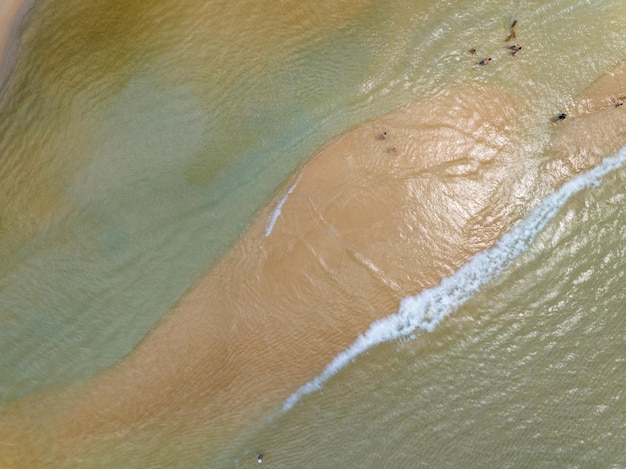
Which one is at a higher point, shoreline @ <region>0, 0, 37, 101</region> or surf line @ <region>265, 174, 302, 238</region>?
shoreline @ <region>0, 0, 37, 101</region>

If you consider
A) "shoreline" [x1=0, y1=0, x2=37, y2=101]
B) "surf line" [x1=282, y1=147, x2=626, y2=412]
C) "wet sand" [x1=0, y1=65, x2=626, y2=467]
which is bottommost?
"surf line" [x1=282, y1=147, x2=626, y2=412]

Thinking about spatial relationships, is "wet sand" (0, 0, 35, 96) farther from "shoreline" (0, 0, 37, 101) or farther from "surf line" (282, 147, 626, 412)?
"surf line" (282, 147, 626, 412)

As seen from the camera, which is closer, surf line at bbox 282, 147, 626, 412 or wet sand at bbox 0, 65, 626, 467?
wet sand at bbox 0, 65, 626, 467

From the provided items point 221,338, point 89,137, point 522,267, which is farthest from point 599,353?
point 89,137

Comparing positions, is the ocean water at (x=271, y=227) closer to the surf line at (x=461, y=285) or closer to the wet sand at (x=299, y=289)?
the surf line at (x=461, y=285)

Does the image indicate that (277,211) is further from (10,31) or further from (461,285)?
(10,31)

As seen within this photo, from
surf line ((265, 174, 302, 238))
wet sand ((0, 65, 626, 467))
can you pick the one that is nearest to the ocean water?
surf line ((265, 174, 302, 238))
